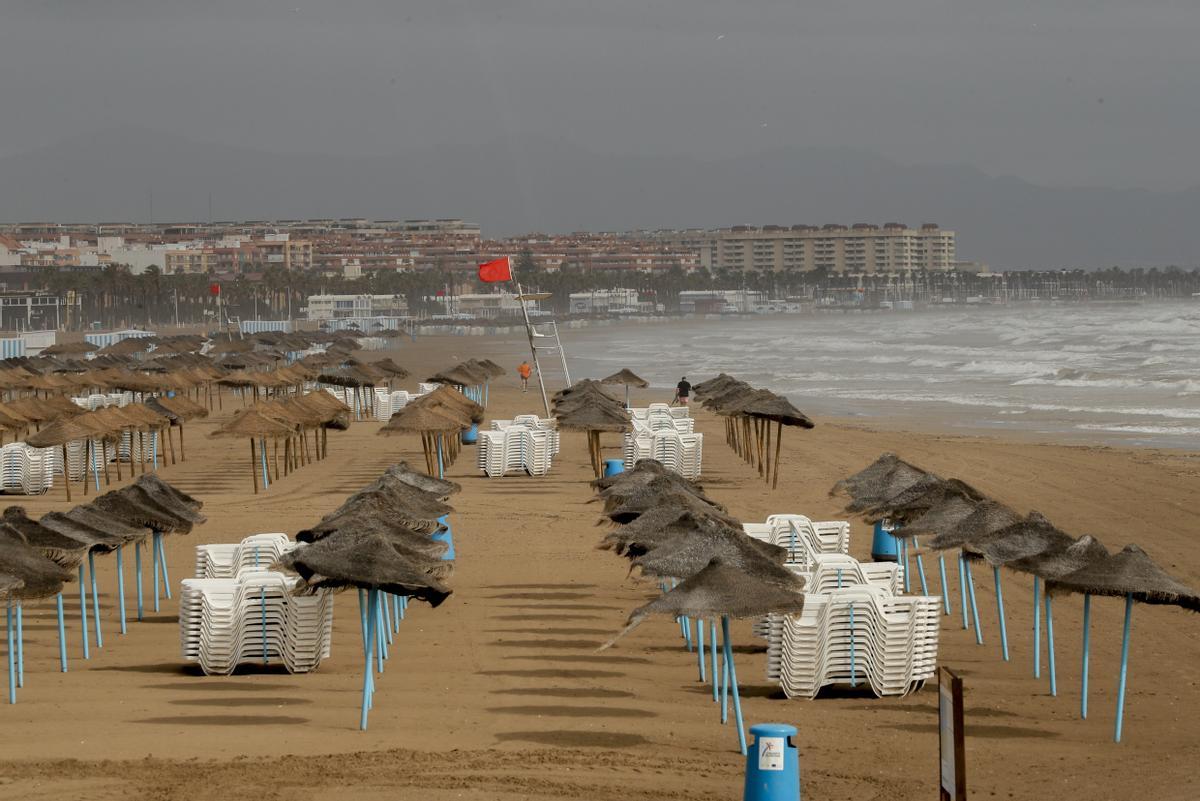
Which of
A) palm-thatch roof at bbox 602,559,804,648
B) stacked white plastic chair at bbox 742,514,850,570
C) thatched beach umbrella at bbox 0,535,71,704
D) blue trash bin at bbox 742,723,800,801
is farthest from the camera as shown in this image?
stacked white plastic chair at bbox 742,514,850,570

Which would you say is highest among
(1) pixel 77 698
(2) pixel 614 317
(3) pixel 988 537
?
(3) pixel 988 537

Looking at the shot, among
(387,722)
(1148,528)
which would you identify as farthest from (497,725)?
(1148,528)

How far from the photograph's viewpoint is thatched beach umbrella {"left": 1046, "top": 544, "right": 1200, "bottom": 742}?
10.9m

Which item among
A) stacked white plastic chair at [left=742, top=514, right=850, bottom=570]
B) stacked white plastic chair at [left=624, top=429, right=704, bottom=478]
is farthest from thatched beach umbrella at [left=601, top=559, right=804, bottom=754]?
stacked white plastic chair at [left=624, top=429, right=704, bottom=478]

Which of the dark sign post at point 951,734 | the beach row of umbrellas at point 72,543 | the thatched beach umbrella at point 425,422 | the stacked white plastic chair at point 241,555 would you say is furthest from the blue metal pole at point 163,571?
the dark sign post at point 951,734

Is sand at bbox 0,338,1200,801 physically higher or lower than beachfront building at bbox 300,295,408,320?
higher

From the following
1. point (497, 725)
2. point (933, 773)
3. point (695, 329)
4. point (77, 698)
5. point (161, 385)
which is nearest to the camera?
point (933, 773)

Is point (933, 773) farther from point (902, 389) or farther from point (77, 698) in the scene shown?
point (902, 389)

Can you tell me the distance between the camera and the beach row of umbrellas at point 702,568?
10.7 metres

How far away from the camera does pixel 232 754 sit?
10344 mm

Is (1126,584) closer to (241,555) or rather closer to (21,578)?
(21,578)

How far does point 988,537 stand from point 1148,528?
9.83 metres

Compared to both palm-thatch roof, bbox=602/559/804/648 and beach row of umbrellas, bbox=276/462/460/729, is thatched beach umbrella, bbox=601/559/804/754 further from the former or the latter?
beach row of umbrellas, bbox=276/462/460/729

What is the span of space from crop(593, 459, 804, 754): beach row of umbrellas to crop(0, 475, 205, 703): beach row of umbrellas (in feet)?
13.7
